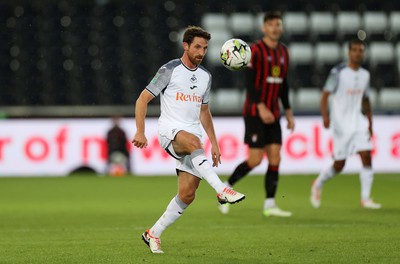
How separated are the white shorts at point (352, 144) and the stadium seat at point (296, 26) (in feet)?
36.1

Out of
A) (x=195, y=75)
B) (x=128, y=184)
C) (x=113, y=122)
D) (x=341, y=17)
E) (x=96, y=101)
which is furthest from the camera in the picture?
(x=341, y=17)

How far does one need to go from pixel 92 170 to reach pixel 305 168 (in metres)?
4.24

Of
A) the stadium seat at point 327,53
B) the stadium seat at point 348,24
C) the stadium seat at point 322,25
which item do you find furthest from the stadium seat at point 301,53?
the stadium seat at point 348,24

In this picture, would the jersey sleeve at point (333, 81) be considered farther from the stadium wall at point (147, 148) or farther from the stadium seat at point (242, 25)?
the stadium seat at point (242, 25)

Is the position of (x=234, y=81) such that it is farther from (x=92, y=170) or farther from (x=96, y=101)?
(x=92, y=170)

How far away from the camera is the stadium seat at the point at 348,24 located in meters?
21.5

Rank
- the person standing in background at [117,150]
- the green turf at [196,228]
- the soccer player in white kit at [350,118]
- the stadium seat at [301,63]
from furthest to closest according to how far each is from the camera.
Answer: the stadium seat at [301,63]
the person standing in background at [117,150]
the soccer player in white kit at [350,118]
the green turf at [196,228]

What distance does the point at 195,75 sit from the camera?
6.54 metres

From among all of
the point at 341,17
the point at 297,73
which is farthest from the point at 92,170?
the point at 341,17

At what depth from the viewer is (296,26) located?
70.7 feet

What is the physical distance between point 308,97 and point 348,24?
2.64m

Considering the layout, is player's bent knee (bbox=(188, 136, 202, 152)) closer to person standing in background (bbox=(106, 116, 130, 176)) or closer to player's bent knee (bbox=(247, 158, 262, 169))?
player's bent knee (bbox=(247, 158, 262, 169))

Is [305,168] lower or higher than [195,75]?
lower

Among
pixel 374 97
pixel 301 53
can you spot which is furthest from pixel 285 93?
pixel 301 53
